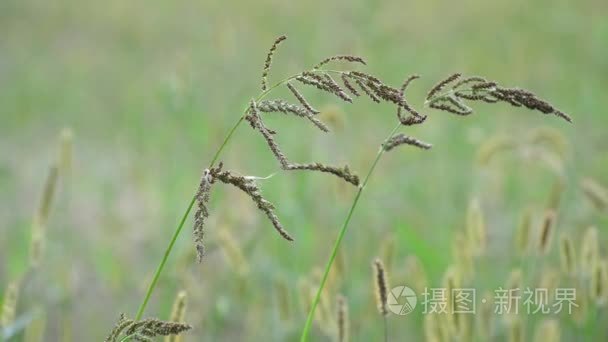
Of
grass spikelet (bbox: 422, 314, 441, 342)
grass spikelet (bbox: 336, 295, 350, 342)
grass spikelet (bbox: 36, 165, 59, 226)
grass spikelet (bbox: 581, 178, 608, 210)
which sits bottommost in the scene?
grass spikelet (bbox: 336, 295, 350, 342)

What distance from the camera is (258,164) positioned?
322 centimetres

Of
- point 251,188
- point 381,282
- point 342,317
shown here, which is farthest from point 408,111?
point 342,317

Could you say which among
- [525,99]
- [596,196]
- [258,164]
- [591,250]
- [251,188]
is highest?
[258,164]

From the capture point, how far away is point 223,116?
10.1ft

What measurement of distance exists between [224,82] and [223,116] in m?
0.13

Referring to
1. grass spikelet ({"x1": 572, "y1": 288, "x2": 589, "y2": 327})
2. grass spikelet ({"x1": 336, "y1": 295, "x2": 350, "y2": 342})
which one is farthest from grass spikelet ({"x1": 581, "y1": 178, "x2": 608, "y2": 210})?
grass spikelet ({"x1": 336, "y1": 295, "x2": 350, "y2": 342})

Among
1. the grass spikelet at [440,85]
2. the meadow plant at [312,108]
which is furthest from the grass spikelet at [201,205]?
the grass spikelet at [440,85]

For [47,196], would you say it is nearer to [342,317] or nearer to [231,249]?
[231,249]

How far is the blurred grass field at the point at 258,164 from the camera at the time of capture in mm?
2297

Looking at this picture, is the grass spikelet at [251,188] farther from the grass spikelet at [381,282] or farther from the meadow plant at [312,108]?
the grass spikelet at [381,282]

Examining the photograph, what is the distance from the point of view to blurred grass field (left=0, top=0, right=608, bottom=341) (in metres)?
2.30

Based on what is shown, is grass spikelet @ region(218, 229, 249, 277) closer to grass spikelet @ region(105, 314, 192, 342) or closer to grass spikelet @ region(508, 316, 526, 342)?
grass spikelet @ region(508, 316, 526, 342)

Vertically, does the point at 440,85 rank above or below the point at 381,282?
above

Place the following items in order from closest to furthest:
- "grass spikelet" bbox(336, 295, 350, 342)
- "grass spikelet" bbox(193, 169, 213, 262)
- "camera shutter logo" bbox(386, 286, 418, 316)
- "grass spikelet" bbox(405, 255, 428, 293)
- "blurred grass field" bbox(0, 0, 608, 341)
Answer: "grass spikelet" bbox(193, 169, 213, 262) → "grass spikelet" bbox(336, 295, 350, 342) → "camera shutter logo" bbox(386, 286, 418, 316) → "grass spikelet" bbox(405, 255, 428, 293) → "blurred grass field" bbox(0, 0, 608, 341)
